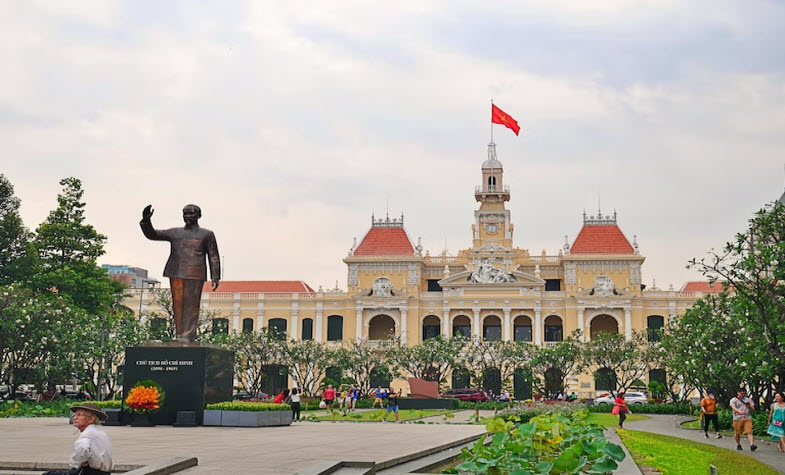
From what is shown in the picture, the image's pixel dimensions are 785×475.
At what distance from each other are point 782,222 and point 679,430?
858 cm

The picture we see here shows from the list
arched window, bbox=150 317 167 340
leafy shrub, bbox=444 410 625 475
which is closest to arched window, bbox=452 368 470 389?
arched window, bbox=150 317 167 340

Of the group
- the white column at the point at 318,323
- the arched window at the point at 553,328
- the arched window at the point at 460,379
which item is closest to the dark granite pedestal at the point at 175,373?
the arched window at the point at 460,379

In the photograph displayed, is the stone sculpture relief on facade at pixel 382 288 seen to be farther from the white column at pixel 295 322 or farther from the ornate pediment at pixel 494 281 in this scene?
the white column at pixel 295 322

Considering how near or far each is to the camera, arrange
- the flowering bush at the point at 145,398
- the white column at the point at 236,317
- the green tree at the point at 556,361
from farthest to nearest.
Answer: the white column at the point at 236,317, the green tree at the point at 556,361, the flowering bush at the point at 145,398

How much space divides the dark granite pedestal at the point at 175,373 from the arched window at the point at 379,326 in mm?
44709

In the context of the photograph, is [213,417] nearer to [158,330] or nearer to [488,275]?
[158,330]

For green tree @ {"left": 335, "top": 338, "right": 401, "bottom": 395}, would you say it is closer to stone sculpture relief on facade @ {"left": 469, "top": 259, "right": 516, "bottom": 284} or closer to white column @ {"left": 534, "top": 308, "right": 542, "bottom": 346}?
stone sculpture relief on facade @ {"left": 469, "top": 259, "right": 516, "bottom": 284}

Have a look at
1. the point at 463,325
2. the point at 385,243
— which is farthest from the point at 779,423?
the point at 385,243

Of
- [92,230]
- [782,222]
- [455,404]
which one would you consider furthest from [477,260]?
[782,222]

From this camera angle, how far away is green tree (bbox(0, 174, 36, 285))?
46.5 metres

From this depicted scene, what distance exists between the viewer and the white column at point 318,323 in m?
62.0

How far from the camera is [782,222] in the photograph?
1997 centimetres

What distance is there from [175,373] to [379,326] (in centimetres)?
4546

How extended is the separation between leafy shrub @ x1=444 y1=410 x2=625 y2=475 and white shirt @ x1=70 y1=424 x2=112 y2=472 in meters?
2.99
